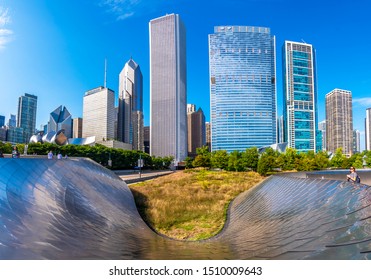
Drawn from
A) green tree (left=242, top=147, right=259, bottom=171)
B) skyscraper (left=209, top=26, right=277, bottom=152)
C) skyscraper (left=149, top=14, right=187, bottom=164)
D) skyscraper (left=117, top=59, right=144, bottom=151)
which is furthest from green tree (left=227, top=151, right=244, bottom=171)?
skyscraper (left=117, top=59, right=144, bottom=151)

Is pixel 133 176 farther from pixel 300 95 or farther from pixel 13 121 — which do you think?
pixel 300 95

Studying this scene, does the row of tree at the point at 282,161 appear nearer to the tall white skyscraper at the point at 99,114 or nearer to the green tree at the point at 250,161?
the green tree at the point at 250,161

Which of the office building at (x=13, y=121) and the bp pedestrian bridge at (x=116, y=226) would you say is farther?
the office building at (x=13, y=121)

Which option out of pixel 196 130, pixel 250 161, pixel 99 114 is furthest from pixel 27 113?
pixel 250 161

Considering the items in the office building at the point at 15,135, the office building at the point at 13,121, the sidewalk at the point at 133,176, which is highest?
the office building at the point at 13,121

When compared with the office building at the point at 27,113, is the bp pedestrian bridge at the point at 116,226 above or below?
below

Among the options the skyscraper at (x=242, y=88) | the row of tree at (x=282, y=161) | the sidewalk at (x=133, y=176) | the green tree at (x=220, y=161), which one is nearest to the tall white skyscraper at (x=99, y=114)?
the skyscraper at (x=242, y=88)
